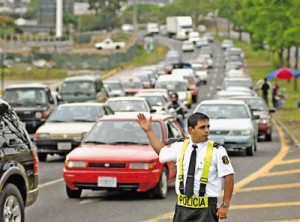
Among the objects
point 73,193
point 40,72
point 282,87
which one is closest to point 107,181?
point 73,193

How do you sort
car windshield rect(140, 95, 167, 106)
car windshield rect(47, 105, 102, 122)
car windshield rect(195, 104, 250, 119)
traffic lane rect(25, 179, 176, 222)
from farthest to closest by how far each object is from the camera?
car windshield rect(140, 95, 167, 106) → car windshield rect(195, 104, 250, 119) → car windshield rect(47, 105, 102, 122) → traffic lane rect(25, 179, 176, 222)

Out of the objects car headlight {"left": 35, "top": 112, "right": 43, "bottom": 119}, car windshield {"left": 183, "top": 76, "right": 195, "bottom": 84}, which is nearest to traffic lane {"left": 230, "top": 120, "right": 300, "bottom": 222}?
car headlight {"left": 35, "top": 112, "right": 43, "bottom": 119}

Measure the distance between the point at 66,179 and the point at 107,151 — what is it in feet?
2.74

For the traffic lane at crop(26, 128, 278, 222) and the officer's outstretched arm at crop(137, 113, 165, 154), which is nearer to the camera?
the officer's outstretched arm at crop(137, 113, 165, 154)

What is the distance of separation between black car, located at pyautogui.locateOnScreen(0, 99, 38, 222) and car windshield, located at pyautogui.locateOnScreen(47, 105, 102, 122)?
42.5ft

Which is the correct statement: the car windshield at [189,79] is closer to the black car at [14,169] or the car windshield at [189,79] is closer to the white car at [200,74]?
the white car at [200,74]

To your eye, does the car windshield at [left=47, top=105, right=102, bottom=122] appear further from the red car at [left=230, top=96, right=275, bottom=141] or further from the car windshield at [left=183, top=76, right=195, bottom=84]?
the car windshield at [left=183, top=76, right=195, bottom=84]

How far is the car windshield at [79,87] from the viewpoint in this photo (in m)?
38.5

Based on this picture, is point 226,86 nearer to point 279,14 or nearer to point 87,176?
point 279,14

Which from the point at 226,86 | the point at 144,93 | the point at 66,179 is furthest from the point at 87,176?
the point at 226,86

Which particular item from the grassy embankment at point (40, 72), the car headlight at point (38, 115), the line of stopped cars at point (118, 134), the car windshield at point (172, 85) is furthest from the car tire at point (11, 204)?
the grassy embankment at point (40, 72)

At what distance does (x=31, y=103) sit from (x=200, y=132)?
24232 mm

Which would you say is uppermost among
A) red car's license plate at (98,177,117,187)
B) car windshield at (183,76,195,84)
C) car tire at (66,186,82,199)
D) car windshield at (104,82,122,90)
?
red car's license plate at (98,177,117,187)

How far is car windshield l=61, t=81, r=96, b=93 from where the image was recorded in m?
38.5
